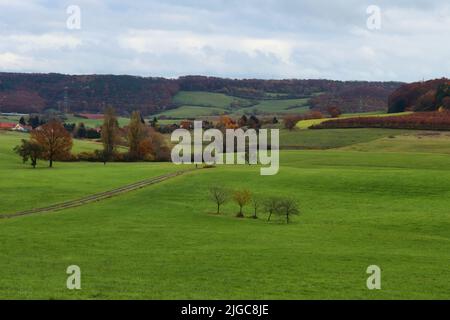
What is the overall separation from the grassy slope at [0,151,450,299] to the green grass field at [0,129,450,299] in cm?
10

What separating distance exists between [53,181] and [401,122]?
9039cm

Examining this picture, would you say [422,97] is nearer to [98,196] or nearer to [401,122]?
[401,122]

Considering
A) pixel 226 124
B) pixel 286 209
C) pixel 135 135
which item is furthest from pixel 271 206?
pixel 226 124

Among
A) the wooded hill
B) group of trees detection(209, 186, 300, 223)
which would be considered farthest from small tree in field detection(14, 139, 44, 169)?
the wooded hill

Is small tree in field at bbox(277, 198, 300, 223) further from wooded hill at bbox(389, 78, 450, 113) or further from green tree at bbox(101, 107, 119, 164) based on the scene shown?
wooded hill at bbox(389, 78, 450, 113)

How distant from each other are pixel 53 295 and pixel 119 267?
26.9 feet

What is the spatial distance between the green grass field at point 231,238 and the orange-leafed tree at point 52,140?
9.12 meters

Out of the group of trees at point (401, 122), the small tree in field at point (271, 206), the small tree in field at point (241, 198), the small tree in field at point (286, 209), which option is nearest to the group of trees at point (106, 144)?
the group of trees at point (401, 122)

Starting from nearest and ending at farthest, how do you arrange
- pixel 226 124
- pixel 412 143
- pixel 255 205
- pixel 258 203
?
1. pixel 255 205
2. pixel 258 203
3. pixel 412 143
4. pixel 226 124

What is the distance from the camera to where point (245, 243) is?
4219cm

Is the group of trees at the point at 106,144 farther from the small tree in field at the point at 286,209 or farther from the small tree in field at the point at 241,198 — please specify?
the small tree in field at the point at 286,209

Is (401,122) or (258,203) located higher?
(401,122)

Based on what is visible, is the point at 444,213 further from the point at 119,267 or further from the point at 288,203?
the point at 119,267

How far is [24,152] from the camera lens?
313 feet
